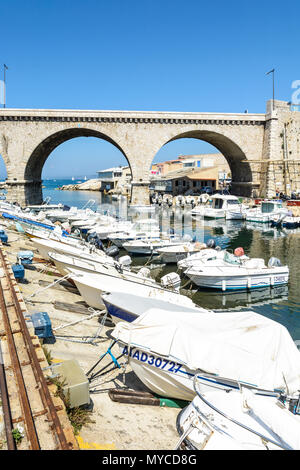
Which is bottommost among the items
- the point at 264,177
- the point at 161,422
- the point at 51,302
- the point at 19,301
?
the point at 161,422

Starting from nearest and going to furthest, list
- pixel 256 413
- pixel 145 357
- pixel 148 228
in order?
pixel 256 413 → pixel 145 357 → pixel 148 228

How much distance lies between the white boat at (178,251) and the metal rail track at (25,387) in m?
10.7

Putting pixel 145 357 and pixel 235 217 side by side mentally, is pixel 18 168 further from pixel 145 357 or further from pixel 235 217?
pixel 145 357

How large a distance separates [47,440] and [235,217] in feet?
108

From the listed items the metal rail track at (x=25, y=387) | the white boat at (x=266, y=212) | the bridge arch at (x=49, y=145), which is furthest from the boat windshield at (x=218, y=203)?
the metal rail track at (x=25, y=387)

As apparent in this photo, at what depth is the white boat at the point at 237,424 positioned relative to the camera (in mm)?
3982


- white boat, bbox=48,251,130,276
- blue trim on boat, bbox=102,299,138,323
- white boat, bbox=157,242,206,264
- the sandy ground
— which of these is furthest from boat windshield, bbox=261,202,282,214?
blue trim on boat, bbox=102,299,138,323

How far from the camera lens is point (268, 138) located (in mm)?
38750

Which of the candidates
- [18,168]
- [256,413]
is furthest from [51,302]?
[18,168]

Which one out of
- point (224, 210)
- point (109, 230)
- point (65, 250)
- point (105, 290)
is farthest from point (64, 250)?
point (224, 210)

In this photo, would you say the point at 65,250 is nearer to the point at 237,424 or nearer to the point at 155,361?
the point at 155,361

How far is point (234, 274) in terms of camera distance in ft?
45.2

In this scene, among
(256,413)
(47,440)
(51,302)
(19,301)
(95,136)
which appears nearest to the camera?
(47,440)

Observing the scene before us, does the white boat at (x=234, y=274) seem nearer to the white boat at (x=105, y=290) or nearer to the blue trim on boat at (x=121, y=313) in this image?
the white boat at (x=105, y=290)
